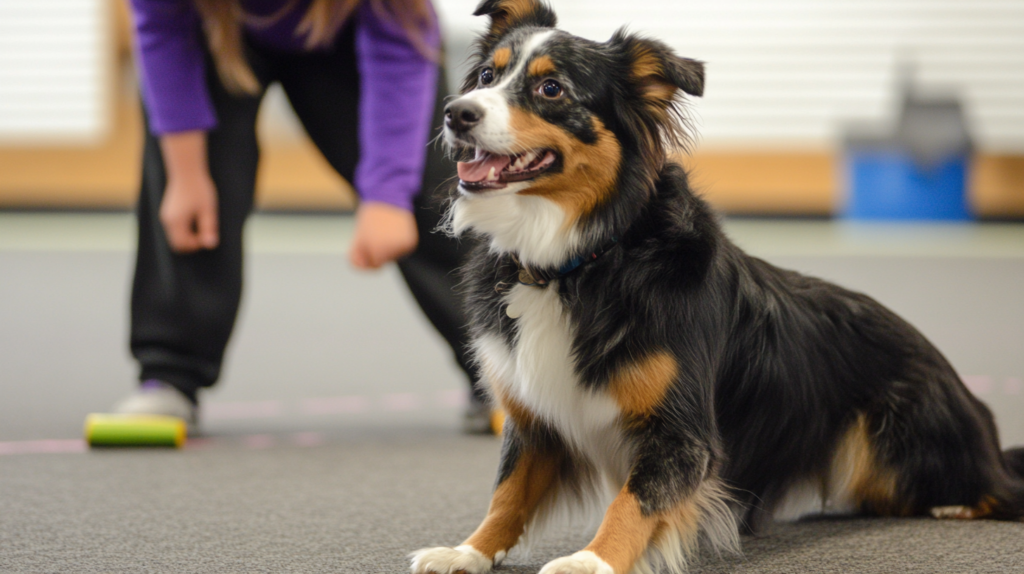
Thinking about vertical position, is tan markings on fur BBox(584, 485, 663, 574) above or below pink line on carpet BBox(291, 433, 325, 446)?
above

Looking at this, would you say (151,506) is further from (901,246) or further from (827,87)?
(827,87)

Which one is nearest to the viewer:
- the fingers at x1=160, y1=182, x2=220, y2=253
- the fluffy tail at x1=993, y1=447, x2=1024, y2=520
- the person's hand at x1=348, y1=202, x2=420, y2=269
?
the fluffy tail at x1=993, y1=447, x2=1024, y2=520

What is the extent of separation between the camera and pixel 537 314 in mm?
1751

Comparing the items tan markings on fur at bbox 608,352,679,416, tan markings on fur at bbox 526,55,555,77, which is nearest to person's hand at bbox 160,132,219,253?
tan markings on fur at bbox 526,55,555,77

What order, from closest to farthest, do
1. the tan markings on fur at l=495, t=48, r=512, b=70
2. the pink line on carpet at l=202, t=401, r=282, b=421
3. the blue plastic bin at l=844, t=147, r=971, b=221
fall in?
the tan markings on fur at l=495, t=48, r=512, b=70 < the pink line on carpet at l=202, t=401, r=282, b=421 < the blue plastic bin at l=844, t=147, r=971, b=221

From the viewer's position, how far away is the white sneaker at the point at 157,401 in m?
2.81

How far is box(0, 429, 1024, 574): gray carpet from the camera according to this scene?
1.75 meters

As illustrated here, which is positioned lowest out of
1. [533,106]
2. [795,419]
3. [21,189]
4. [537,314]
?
[21,189]

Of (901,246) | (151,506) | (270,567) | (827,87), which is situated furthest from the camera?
(827,87)

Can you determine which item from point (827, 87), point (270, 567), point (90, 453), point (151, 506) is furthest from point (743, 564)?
point (827, 87)

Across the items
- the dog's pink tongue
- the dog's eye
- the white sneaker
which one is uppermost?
the dog's eye

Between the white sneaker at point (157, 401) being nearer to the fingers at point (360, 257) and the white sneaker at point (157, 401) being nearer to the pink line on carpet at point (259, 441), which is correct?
the pink line on carpet at point (259, 441)

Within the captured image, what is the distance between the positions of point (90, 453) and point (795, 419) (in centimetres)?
185

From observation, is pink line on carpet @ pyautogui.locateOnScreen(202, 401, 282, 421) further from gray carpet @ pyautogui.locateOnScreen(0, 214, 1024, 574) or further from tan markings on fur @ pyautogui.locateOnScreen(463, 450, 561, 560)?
tan markings on fur @ pyautogui.locateOnScreen(463, 450, 561, 560)
